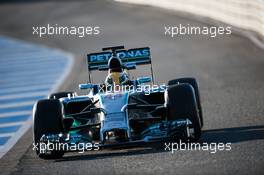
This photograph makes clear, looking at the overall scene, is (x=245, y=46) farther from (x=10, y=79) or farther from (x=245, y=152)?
(x=245, y=152)

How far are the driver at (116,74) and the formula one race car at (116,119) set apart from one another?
0.27 feet

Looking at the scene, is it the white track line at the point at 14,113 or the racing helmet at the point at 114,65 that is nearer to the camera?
the racing helmet at the point at 114,65

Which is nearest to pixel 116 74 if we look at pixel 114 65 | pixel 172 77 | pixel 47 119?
pixel 114 65

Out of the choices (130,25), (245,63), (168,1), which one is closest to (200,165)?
(245,63)

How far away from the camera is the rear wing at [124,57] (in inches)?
535

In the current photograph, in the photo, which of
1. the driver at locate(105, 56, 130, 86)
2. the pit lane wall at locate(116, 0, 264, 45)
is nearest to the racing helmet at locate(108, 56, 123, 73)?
the driver at locate(105, 56, 130, 86)

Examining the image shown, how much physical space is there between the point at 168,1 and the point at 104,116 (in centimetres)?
2636

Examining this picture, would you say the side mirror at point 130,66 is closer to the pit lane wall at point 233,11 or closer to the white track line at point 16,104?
the white track line at point 16,104

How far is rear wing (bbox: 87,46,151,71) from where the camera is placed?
44.6 ft

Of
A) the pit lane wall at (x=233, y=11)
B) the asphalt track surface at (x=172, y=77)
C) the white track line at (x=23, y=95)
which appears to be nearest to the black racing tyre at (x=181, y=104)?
the asphalt track surface at (x=172, y=77)

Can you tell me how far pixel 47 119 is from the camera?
38.9 ft

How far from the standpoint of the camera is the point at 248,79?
59.4 feet

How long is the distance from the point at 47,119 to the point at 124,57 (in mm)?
2276

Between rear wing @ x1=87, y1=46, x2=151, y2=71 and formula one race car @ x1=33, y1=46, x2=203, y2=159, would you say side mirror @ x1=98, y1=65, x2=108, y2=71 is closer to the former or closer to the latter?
rear wing @ x1=87, y1=46, x2=151, y2=71
